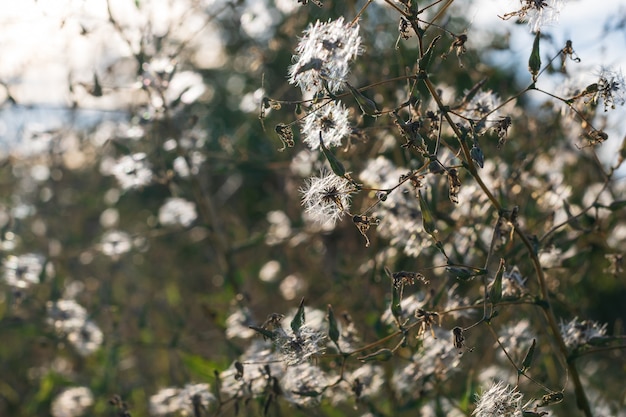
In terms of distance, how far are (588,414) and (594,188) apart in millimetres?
1223

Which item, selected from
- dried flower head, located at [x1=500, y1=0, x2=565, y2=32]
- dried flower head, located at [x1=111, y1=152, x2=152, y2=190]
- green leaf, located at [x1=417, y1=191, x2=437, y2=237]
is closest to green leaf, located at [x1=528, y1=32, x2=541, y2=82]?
dried flower head, located at [x1=500, y1=0, x2=565, y2=32]

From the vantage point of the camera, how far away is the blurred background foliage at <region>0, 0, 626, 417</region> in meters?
1.60

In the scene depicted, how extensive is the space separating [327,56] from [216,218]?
41.4 inches

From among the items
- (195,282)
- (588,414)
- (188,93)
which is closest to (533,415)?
(588,414)

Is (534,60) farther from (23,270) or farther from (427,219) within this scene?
(23,270)

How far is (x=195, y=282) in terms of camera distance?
3.38 meters

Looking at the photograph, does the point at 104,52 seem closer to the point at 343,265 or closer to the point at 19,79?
the point at 19,79

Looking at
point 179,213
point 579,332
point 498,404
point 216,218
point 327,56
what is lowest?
point 498,404

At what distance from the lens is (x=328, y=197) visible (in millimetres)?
952

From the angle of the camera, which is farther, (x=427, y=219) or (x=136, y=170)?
(x=136, y=170)

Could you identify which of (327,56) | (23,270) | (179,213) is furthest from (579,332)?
(23,270)

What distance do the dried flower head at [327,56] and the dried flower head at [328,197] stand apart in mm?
128

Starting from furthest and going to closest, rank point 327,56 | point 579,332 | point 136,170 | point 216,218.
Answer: point 216,218 → point 136,170 → point 579,332 → point 327,56

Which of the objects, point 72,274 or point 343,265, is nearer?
point 343,265
